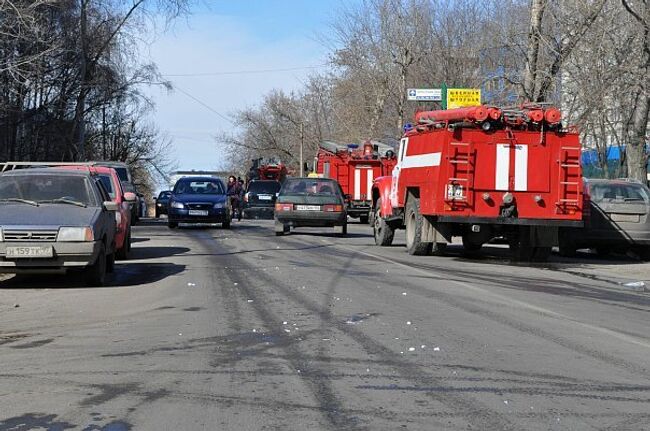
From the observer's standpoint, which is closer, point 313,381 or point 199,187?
point 313,381

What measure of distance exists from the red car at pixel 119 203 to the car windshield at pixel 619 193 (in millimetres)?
9610

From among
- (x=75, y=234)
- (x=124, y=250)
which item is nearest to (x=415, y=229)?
(x=124, y=250)

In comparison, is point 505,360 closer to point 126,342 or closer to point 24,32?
point 126,342

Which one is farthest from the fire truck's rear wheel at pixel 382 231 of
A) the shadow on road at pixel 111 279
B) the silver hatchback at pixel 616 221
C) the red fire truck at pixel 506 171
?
the shadow on road at pixel 111 279

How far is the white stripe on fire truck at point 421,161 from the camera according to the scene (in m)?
15.9

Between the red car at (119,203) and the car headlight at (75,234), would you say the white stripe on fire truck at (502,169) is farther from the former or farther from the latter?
the car headlight at (75,234)

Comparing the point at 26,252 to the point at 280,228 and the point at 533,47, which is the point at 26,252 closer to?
the point at 280,228

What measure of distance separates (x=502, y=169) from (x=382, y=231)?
492 centimetres

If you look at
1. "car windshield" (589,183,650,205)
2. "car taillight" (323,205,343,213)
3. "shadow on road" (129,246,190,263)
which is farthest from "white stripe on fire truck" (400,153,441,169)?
"shadow on road" (129,246,190,263)

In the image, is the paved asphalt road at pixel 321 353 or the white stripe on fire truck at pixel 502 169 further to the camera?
the white stripe on fire truck at pixel 502 169

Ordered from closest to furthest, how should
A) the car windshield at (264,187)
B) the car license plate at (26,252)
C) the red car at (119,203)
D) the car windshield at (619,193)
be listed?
the car license plate at (26,252) → the red car at (119,203) → the car windshield at (619,193) → the car windshield at (264,187)

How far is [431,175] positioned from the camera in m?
16.0

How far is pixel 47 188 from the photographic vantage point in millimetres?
12148

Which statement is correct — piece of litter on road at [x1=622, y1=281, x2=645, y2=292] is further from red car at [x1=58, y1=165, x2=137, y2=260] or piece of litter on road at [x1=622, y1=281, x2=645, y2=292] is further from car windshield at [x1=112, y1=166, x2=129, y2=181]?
car windshield at [x1=112, y1=166, x2=129, y2=181]
